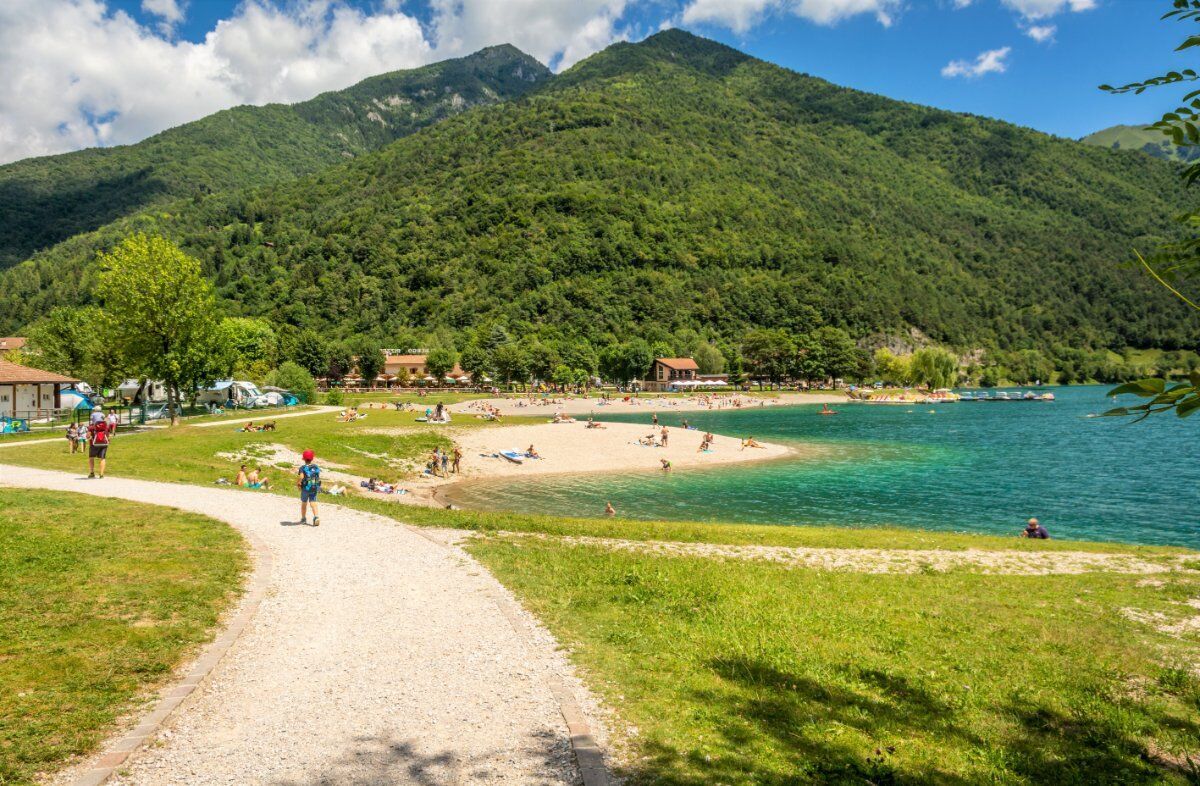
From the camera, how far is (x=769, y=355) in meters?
154

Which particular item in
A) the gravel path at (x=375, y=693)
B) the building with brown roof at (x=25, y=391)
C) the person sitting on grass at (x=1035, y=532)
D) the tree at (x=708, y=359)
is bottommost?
the person sitting on grass at (x=1035, y=532)

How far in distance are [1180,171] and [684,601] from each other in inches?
326

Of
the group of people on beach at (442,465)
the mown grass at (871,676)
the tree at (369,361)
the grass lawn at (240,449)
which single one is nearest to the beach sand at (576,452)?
the group of people on beach at (442,465)

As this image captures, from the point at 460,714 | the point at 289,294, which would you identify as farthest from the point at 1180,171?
the point at 289,294

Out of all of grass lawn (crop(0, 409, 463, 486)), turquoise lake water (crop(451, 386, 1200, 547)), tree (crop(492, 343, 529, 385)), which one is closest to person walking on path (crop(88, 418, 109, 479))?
grass lawn (crop(0, 409, 463, 486))

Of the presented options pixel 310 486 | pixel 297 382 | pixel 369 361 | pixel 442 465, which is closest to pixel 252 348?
pixel 369 361

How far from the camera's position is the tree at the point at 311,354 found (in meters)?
123

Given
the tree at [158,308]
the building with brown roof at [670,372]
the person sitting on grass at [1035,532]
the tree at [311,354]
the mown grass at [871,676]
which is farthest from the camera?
the building with brown roof at [670,372]

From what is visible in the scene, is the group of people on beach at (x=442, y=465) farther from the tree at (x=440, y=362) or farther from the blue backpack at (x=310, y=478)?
the tree at (x=440, y=362)

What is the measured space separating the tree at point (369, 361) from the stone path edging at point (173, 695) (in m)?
127

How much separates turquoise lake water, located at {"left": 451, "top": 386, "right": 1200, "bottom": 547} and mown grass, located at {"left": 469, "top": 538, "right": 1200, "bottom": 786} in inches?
255

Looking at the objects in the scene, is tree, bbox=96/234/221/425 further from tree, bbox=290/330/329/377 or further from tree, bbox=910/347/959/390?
tree, bbox=910/347/959/390

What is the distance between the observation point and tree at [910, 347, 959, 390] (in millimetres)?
143750

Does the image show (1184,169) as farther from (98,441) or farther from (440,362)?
(440,362)
